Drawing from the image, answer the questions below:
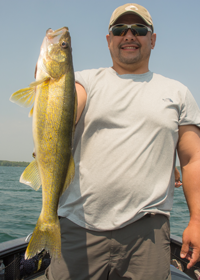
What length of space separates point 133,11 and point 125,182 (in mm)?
1855

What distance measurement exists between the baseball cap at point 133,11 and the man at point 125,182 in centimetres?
77

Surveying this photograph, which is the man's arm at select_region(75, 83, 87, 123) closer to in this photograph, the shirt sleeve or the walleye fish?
the walleye fish

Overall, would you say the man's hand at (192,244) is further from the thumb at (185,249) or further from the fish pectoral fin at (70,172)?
the fish pectoral fin at (70,172)

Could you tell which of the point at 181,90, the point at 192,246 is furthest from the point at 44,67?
the point at 192,246

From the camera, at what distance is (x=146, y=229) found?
2.14 meters

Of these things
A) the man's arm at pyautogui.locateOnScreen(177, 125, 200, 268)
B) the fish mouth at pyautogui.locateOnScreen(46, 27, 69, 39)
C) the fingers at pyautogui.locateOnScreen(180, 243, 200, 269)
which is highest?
the fish mouth at pyautogui.locateOnScreen(46, 27, 69, 39)

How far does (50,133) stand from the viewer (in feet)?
6.31

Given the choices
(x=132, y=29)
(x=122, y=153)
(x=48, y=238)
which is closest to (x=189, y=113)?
(x=122, y=153)

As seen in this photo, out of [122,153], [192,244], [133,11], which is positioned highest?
[133,11]

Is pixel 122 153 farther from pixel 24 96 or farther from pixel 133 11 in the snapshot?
pixel 133 11

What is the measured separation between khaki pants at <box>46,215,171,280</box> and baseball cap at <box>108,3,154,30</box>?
209cm

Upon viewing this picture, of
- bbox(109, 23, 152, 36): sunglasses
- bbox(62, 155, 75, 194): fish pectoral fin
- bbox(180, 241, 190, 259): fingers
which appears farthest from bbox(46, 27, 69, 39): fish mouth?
bbox(180, 241, 190, 259): fingers

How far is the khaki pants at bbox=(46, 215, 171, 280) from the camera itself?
A: 6.91 ft

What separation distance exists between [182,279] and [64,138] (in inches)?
114
